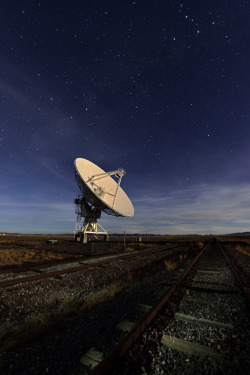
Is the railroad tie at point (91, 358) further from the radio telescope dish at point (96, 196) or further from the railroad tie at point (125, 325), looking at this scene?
the radio telescope dish at point (96, 196)

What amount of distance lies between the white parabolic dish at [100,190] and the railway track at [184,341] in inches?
832

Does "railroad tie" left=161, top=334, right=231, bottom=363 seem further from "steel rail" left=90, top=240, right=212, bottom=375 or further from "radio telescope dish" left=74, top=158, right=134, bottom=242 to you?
"radio telescope dish" left=74, top=158, right=134, bottom=242

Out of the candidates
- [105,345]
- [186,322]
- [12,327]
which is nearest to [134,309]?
[186,322]

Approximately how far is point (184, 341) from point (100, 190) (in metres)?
24.5

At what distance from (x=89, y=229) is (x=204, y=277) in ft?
84.4

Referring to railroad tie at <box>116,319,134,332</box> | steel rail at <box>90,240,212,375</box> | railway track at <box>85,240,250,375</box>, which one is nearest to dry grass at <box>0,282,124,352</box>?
railroad tie at <box>116,319,134,332</box>

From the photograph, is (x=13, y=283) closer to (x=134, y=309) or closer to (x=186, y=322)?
(x=134, y=309)

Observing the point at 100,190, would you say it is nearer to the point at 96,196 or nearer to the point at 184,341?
the point at 96,196

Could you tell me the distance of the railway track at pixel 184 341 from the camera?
6.99 ft

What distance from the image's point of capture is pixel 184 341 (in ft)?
8.76

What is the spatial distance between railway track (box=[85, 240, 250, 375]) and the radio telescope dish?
21121 mm

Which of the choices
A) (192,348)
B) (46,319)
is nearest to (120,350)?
(192,348)

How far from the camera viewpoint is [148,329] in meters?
2.85

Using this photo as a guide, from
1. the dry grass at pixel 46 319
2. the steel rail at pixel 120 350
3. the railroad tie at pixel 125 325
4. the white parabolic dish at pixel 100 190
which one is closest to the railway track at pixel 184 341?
the steel rail at pixel 120 350
